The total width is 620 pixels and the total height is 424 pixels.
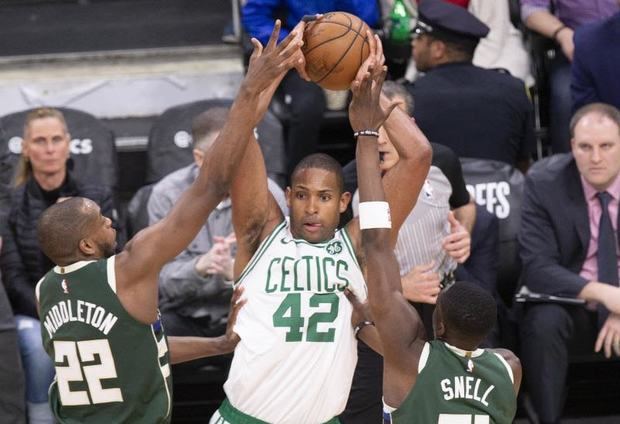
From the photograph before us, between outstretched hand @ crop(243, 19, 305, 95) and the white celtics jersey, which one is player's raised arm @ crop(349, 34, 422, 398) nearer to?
outstretched hand @ crop(243, 19, 305, 95)

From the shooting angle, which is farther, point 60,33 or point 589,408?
point 60,33

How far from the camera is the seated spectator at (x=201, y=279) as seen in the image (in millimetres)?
6570

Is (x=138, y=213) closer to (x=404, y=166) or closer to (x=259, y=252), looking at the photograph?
(x=259, y=252)

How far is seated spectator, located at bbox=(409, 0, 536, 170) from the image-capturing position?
7.05 meters

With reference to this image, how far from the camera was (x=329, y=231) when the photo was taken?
504 centimetres

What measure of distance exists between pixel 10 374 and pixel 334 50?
2.51 meters

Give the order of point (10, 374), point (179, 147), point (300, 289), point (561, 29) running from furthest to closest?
point (561, 29)
point (179, 147)
point (10, 374)
point (300, 289)

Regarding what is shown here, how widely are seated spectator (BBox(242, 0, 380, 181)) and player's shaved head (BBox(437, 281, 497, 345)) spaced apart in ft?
10.0

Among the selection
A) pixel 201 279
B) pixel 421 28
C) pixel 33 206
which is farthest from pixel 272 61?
pixel 421 28

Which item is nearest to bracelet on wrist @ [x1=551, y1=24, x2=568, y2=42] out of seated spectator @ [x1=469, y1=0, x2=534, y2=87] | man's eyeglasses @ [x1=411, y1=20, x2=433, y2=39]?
seated spectator @ [x1=469, y1=0, x2=534, y2=87]

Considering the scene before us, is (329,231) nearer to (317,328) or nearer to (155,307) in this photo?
(317,328)

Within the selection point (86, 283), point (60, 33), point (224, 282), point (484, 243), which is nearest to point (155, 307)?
point (86, 283)

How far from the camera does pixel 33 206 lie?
22.3 ft

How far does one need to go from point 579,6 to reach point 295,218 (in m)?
3.56
